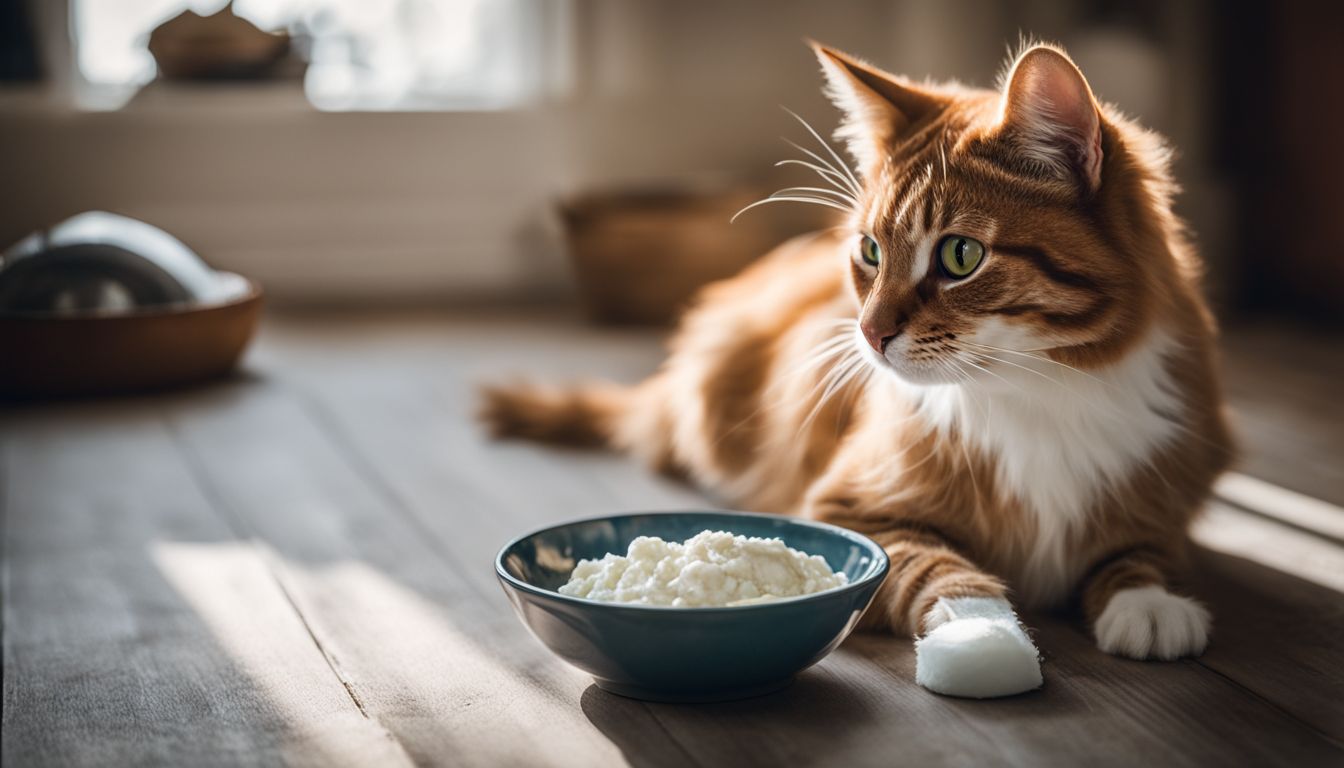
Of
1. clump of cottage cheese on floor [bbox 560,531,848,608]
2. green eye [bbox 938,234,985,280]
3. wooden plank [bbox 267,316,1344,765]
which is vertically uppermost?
green eye [bbox 938,234,985,280]

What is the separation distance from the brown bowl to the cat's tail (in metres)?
0.77

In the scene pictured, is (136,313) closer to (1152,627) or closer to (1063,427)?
(1063,427)

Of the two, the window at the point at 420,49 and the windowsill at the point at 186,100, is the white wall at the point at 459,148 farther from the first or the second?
the window at the point at 420,49

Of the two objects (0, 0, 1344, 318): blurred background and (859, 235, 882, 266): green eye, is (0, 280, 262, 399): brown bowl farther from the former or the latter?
(859, 235, 882, 266): green eye

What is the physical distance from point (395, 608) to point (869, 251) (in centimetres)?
74

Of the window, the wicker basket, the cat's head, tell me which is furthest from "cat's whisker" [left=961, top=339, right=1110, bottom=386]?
the window

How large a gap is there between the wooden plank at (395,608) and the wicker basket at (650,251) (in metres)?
1.26

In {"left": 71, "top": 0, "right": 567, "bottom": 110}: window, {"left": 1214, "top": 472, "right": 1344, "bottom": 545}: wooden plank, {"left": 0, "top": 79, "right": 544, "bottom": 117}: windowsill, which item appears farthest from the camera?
{"left": 71, "top": 0, "right": 567, "bottom": 110}: window

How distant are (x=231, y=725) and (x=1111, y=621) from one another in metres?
0.94

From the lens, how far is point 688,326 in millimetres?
2404

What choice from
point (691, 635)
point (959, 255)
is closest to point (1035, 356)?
point (959, 255)

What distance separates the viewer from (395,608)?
169 centimetres

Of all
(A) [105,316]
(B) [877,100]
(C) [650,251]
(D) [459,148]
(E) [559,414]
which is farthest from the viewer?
(D) [459,148]

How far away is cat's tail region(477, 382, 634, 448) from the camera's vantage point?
2.52m
